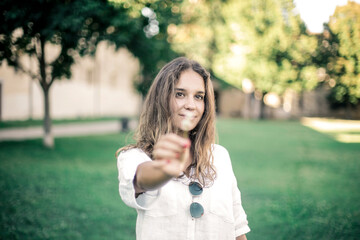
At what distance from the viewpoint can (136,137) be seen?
6.03 feet

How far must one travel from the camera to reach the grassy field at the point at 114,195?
4.33 metres

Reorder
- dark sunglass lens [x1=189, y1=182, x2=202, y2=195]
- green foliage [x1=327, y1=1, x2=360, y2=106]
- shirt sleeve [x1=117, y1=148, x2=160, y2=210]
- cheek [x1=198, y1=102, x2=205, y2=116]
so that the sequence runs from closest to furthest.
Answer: shirt sleeve [x1=117, y1=148, x2=160, y2=210], dark sunglass lens [x1=189, y1=182, x2=202, y2=195], cheek [x1=198, y1=102, x2=205, y2=116], green foliage [x1=327, y1=1, x2=360, y2=106]

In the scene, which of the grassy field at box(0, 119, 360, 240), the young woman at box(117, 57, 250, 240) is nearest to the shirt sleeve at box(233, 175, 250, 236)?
the young woman at box(117, 57, 250, 240)

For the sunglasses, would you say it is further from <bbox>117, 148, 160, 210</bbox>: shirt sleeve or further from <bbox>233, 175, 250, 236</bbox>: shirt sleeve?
<bbox>233, 175, 250, 236</bbox>: shirt sleeve

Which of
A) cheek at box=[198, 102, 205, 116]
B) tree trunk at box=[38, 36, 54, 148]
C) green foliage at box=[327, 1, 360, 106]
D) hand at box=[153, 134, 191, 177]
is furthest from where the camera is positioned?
tree trunk at box=[38, 36, 54, 148]

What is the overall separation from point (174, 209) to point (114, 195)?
463cm

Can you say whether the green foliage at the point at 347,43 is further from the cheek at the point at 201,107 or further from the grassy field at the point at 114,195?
the cheek at the point at 201,107

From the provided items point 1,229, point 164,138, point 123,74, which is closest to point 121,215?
point 1,229

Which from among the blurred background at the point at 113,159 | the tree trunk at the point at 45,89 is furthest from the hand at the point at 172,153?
the tree trunk at the point at 45,89

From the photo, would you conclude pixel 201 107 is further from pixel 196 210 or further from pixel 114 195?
pixel 114 195

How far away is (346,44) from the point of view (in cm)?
536

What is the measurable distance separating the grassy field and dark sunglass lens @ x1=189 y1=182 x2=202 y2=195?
9.35 ft

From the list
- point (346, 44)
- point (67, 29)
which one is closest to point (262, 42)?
point (346, 44)

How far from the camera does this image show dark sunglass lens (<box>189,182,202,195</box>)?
159 centimetres
